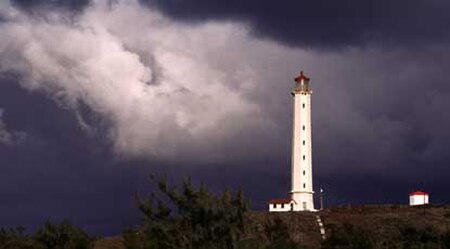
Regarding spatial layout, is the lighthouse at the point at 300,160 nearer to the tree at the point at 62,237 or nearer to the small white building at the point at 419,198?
the small white building at the point at 419,198

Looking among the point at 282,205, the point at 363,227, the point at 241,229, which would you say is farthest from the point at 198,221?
the point at 282,205

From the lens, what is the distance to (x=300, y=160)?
339 ft

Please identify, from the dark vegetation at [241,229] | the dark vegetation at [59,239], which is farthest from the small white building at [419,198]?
the dark vegetation at [59,239]

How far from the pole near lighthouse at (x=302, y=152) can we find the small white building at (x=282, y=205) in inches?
21.0

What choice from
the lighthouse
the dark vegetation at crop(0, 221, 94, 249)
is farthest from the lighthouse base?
the dark vegetation at crop(0, 221, 94, 249)

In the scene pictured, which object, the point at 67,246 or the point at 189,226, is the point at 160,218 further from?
the point at 67,246

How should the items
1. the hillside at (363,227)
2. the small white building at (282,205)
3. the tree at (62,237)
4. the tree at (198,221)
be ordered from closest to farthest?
the tree at (198,221)
the tree at (62,237)
the hillside at (363,227)
the small white building at (282,205)

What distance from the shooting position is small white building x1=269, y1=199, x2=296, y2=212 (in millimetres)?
101469

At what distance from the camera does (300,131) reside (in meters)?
104

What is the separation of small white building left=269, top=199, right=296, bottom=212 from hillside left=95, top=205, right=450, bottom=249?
388 cm

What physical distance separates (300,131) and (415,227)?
3349 centimetres

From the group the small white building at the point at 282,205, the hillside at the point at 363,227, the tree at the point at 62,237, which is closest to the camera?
the tree at the point at 62,237

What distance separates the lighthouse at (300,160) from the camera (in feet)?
335

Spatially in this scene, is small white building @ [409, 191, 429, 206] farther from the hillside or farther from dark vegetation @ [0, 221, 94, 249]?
dark vegetation @ [0, 221, 94, 249]
